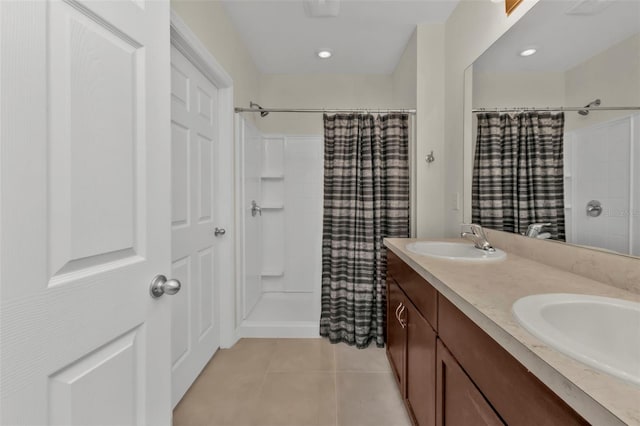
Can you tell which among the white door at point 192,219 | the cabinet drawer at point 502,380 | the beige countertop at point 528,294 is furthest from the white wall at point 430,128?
the white door at point 192,219

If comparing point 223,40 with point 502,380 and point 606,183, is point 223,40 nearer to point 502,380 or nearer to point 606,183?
point 606,183

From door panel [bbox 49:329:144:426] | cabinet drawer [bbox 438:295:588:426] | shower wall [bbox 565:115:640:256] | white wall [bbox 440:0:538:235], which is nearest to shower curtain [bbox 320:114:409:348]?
white wall [bbox 440:0:538:235]

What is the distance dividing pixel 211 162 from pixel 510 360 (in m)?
1.82

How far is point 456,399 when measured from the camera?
84cm

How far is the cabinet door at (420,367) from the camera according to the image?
103cm

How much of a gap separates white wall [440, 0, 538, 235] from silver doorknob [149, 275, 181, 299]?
170 centimetres

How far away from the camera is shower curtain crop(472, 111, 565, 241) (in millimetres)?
1164

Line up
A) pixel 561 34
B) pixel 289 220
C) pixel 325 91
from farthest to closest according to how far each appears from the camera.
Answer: pixel 289 220
pixel 325 91
pixel 561 34

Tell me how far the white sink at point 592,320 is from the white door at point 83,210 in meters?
0.94

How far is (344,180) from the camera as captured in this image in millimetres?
2146

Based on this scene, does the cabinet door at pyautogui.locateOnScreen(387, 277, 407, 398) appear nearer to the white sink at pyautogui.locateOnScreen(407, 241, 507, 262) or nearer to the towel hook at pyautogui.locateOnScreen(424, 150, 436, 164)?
the white sink at pyautogui.locateOnScreen(407, 241, 507, 262)

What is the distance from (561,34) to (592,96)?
344 mm

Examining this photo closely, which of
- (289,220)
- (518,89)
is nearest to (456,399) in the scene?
(518,89)

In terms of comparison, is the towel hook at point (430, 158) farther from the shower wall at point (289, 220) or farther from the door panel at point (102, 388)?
the door panel at point (102, 388)
